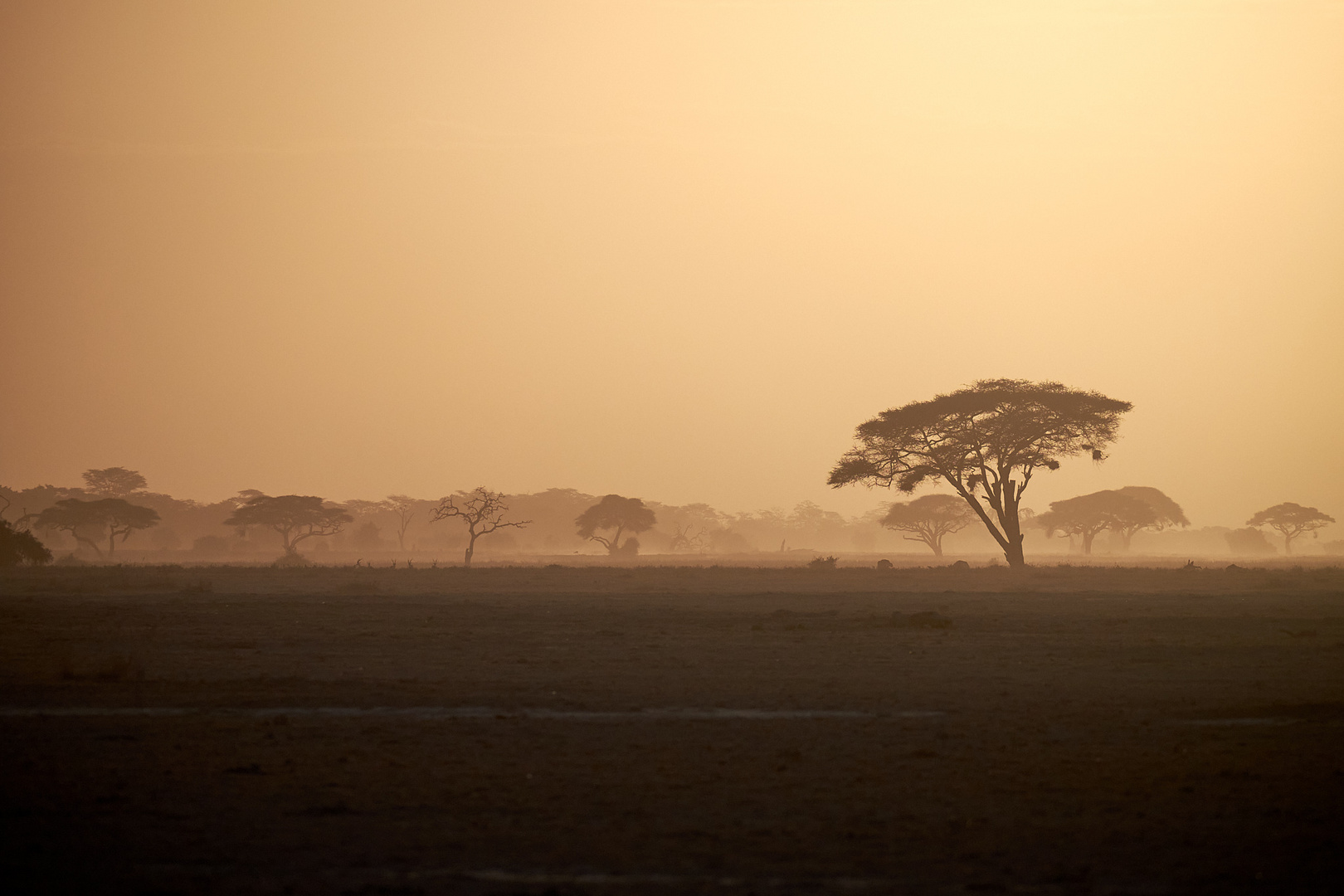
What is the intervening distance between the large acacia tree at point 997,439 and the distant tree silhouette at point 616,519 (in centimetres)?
4971

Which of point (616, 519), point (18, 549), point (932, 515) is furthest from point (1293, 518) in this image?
point (18, 549)

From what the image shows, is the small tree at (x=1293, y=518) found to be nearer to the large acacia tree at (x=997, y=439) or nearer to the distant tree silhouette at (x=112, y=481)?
the large acacia tree at (x=997, y=439)

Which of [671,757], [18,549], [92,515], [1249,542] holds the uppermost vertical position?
[1249,542]

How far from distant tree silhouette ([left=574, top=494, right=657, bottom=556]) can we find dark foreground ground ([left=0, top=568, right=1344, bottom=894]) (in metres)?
78.7

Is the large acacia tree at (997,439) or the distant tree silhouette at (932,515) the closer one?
the large acacia tree at (997,439)

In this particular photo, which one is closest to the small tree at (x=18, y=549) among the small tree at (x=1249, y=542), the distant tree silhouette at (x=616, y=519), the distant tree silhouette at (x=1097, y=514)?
the distant tree silhouette at (x=616, y=519)

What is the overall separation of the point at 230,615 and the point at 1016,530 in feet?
129

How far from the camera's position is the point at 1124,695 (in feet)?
50.8

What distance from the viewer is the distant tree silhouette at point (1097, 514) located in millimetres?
107375

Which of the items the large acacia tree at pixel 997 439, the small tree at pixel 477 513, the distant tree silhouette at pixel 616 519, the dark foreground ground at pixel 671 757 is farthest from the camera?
the distant tree silhouette at pixel 616 519

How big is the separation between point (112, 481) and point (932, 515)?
94.6 metres

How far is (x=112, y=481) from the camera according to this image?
118625mm

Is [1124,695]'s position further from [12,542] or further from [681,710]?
[12,542]

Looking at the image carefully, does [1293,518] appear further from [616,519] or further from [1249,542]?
[616,519]
